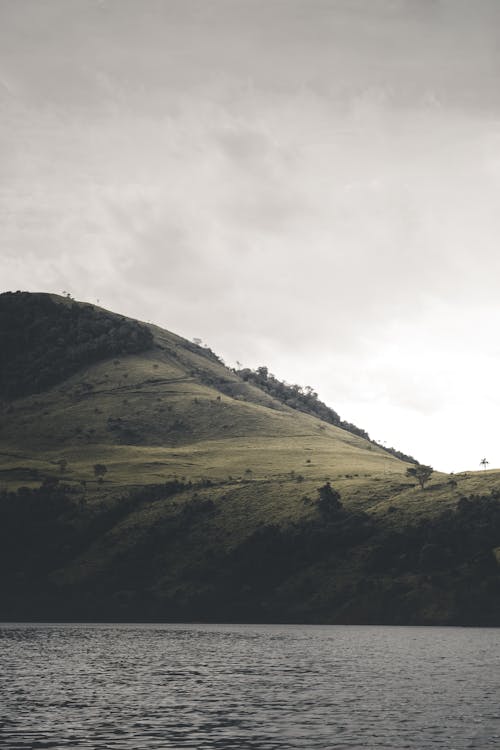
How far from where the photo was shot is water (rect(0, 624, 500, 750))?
196ft

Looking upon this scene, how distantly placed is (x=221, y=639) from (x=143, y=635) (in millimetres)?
19567

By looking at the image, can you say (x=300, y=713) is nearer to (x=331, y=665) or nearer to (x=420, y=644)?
(x=331, y=665)

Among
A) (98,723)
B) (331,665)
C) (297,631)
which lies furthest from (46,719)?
(297,631)

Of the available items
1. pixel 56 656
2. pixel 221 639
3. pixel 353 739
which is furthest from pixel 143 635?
pixel 353 739

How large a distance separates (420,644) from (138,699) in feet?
271

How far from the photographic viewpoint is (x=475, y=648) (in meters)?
143

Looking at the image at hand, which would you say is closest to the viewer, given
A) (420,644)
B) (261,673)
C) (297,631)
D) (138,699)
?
(138,699)

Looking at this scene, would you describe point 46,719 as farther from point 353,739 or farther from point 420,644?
point 420,644

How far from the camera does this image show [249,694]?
275ft

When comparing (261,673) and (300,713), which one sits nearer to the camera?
(300,713)

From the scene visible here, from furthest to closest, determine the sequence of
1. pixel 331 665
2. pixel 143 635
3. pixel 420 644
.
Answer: pixel 143 635 → pixel 420 644 → pixel 331 665

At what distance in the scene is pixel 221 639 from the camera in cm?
16488

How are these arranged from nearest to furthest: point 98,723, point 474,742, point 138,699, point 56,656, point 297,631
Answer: point 474,742 → point 98,723 → point 138,699 → point 56,656 → point 297,631

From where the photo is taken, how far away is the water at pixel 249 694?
5966cm
